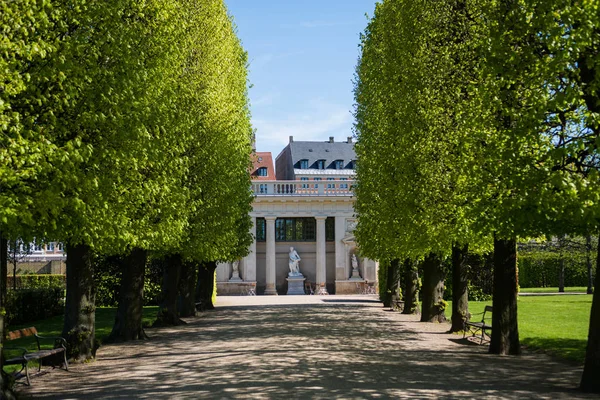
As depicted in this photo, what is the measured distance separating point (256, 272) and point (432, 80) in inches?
1786

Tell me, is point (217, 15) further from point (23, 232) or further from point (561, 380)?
point (561, 380)

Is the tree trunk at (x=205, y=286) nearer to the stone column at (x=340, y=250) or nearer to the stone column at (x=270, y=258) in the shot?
the stone column at (x=270, y=258)

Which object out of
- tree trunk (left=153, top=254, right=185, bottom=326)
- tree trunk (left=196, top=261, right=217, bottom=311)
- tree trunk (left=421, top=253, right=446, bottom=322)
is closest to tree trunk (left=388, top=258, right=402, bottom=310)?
tree trunk (left=196, top=261, right=217, bottom=311)

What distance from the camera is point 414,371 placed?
44.9 ft

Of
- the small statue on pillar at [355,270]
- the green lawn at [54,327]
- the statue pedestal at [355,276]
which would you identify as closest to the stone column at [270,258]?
the statue pedestal at [355,276]

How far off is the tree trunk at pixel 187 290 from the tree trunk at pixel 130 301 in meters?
8.46

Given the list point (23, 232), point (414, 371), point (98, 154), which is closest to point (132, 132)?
point (98, 154)

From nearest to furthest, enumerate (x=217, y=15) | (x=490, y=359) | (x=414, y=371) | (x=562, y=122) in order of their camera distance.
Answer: (x=562, y=122)
(x=414, y=371)
(x=490, y=359)
(x=217, y=15)

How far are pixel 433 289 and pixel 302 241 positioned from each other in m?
39.6

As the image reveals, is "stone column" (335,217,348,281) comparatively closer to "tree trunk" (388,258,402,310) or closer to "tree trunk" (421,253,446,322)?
"tree trunk" (388,258,402,310)

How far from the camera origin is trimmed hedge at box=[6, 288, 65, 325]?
2773 centimetres

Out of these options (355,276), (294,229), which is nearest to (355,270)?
(355,276)

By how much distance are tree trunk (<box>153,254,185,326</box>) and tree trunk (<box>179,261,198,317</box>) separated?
3.02m

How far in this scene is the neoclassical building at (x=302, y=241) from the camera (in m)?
61.9
